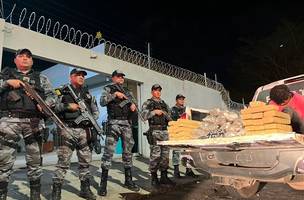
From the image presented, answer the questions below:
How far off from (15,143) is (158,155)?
321 cm

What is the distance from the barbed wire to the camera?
25.5 feet

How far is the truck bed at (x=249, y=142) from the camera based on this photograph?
3.28 meters

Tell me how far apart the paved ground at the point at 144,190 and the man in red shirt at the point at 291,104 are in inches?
93.0

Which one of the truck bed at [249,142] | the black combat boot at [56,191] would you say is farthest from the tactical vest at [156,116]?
the truck bed at [249,142]

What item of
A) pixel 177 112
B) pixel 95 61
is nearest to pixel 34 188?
pixel 177 112

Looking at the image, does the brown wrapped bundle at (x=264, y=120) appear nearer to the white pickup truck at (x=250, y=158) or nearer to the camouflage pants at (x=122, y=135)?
the white pickup truck at (x=250, y=158)

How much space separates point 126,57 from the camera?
1148 centimetres

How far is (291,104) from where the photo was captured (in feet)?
13.4

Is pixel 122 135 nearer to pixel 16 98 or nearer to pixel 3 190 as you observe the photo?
pixel 16 98

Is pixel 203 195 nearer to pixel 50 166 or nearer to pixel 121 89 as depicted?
pixel 121 89

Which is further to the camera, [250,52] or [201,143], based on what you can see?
[250,52]

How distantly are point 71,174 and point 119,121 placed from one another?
178 centimetres

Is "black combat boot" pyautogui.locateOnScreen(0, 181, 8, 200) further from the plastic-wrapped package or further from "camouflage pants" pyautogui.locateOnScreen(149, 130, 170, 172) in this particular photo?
"camouflage pants" pyautogui.locateOnScreen(149, 130, 170, 172)

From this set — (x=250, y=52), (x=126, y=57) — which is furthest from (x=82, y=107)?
(x=250, y=52)
